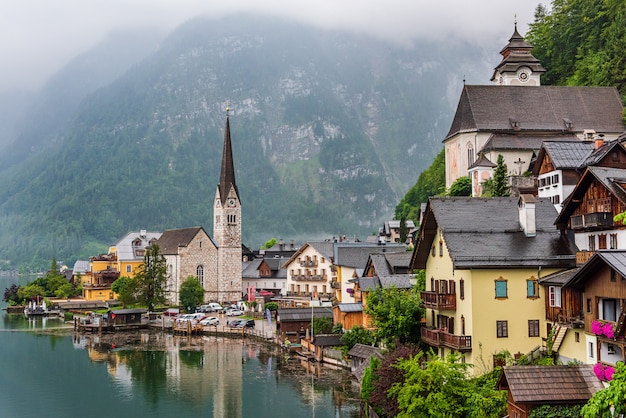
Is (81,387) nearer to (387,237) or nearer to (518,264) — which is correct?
(518,264)

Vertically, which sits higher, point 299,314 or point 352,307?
point 352,307

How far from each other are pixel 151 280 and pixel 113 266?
29704 mm

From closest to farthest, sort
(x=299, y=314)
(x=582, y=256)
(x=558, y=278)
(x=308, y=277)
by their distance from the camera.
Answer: (x=558, y=278), (x=582, y=256), (x=299, y=314), (x=308, y=277)

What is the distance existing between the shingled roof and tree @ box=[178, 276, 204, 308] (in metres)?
75.9

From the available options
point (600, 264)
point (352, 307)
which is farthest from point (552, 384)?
point (352, 307)

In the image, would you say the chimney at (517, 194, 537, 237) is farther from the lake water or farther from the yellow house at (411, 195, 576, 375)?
the lake water

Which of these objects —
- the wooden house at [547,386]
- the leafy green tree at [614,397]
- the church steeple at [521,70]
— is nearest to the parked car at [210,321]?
the church steeple at [521,70]

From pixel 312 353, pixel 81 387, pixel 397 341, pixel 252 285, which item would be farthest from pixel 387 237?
pixel 397 341

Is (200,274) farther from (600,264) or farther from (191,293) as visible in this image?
(600,264)

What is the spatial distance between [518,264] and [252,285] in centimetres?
7984

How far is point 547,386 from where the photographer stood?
24.6 m

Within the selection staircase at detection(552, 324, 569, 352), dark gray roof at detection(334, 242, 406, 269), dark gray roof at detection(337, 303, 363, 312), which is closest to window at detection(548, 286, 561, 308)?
staircase at detection(552, 324, 569, 352)

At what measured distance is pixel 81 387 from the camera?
5103 centimetres

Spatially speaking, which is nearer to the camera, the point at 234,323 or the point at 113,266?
the point at 234,323
